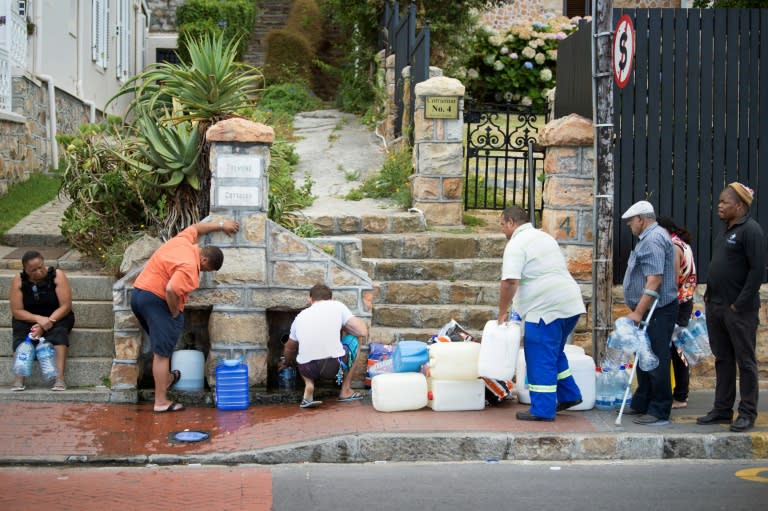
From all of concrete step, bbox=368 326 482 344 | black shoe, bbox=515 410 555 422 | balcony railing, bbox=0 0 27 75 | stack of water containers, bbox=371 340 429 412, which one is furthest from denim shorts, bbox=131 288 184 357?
balcony railing, bbox=0 0 27 75

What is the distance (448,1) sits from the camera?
63.6 feet

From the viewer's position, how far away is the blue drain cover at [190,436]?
811 centimetres

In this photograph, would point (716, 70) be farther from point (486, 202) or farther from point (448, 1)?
point (448, 1)

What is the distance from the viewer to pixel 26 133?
1505cm

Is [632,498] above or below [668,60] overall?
below

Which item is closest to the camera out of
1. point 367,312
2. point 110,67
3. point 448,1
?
point 367,312

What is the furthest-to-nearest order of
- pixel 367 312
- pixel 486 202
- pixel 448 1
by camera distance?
1. pixel 448 1
2. pixel 486 202
3. pixel 367 312

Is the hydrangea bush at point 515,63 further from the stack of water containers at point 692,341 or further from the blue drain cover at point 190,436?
the blue drain cover at point 190,436

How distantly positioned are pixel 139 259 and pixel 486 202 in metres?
5.64

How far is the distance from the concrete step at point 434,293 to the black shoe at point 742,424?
3488 mm

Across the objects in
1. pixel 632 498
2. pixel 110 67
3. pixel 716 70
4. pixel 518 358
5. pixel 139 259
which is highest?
pixel 110 67

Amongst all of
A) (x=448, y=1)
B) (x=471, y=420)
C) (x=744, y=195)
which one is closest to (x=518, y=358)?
(x=471, y=420)

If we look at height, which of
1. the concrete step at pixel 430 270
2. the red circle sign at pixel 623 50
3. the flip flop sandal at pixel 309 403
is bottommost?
the flip flop sandal at pixel 309 403

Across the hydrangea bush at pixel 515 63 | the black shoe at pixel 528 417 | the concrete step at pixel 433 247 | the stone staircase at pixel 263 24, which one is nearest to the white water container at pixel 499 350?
the black shoe at pixel 528 417
